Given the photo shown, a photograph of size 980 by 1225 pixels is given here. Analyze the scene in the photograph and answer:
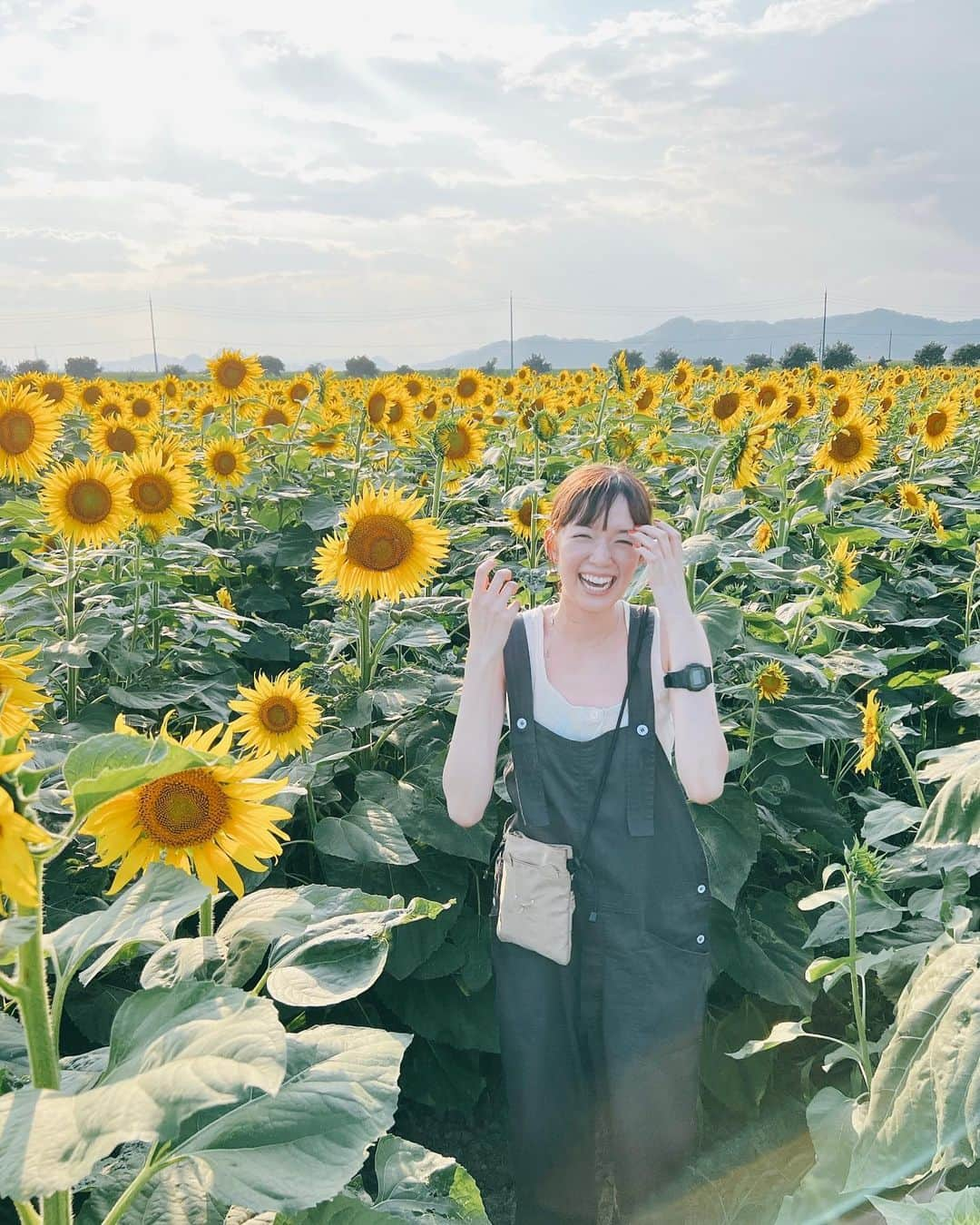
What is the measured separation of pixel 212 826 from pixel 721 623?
1514 millimetres

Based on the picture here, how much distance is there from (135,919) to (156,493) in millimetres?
2727

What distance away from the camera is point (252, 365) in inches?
263

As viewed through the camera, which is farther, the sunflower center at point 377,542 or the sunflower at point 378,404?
the sunflower at point 378,404

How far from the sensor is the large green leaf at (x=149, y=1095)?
0.86 meters

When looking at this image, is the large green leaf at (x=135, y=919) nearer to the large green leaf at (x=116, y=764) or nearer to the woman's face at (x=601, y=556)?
the large green leaf at (x=116, y=764)

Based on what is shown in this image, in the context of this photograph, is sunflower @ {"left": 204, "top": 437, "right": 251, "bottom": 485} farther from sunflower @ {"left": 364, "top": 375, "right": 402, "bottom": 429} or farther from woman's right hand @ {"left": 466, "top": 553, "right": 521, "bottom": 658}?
woman's right hand @ {"left": 466, "top": 553, "right": 521, "bottom": 658}

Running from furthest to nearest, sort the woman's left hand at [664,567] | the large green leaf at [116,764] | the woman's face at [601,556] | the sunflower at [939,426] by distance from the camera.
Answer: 1. the sunflower at [939,426]
2. the woman's face at [601,556]
3. the woman's left hand at [664,567]
4. the large green leaf at [116,764]

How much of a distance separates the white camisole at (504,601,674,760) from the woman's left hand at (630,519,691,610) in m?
0.08

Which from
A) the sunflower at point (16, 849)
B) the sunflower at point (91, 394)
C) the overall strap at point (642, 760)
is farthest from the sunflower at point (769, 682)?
the sunflower at point (91, 394)

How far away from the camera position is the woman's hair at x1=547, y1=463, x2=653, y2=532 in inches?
94.0

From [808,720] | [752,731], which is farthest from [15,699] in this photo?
[808,720]

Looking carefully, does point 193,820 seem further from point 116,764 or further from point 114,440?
point 114,440

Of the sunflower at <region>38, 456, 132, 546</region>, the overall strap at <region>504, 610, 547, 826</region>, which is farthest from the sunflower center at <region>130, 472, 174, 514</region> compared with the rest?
the overall strap at <region>504, 610, 547, 826</region>

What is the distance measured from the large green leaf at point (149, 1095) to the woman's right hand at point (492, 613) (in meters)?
1.36
